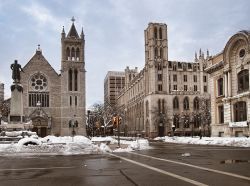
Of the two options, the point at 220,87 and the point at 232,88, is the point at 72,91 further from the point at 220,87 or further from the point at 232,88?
the point at 232,88

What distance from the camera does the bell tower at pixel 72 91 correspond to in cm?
8662

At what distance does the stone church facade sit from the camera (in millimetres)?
86250

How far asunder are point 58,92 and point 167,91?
28091 millimetres

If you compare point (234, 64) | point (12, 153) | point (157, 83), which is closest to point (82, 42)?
point (157, 83)

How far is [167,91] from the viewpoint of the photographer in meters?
99.0

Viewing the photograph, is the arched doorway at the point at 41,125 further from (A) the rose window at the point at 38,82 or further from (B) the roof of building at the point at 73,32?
(B) the roof of building at the point at 73,32

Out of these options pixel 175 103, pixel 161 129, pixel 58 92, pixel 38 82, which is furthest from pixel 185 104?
pixel 38 82

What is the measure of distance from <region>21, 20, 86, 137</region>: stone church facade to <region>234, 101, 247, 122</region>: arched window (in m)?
45.3

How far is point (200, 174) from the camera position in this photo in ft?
39.1

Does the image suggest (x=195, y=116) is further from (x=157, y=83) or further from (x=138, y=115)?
(x=138, y=115)

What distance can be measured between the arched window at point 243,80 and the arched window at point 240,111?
169 centimetres

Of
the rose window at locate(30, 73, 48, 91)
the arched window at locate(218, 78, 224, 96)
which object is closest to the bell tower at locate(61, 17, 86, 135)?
the rose window at locate(30, 73, 48, 91)

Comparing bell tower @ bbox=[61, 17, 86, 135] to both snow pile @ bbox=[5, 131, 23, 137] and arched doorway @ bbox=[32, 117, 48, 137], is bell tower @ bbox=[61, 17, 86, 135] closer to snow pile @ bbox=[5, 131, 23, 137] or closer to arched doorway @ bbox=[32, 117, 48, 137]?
arched doorway @ bbox=[32, 117, 48, 137]

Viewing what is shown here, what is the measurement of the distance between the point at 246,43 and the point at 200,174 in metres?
36.2
